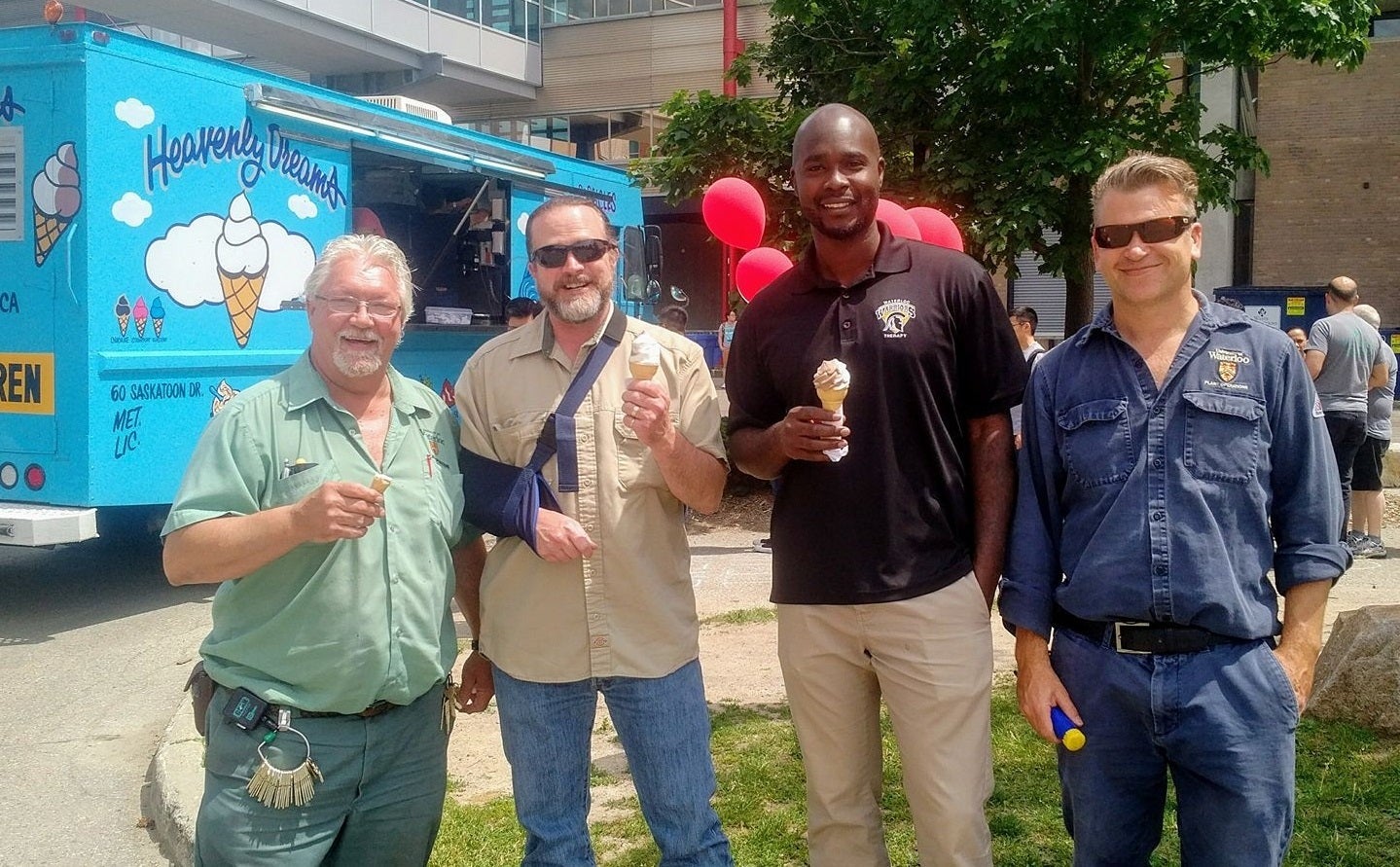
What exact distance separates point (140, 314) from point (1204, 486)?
6095 mm

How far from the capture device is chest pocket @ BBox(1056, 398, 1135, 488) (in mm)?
2471

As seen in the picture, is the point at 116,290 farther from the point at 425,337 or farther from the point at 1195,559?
the point at 1195,559

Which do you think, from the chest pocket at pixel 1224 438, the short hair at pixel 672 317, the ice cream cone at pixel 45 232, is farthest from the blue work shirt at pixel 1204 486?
the short hair at pixel 672 317

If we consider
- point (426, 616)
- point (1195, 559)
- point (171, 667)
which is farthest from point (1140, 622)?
point (171, 667)

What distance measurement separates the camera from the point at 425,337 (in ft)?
29.7

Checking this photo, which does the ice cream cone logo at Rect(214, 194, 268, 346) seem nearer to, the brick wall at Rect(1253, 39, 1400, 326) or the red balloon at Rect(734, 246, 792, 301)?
the red balloon at Rect(734, 246, 792, 301)

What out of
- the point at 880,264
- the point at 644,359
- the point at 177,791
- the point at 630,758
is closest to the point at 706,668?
the point at 177,791

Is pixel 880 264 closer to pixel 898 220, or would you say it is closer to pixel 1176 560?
pixel 1176 560

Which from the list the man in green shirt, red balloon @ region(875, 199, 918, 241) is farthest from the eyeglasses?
red balloon @ region(875, 199, 918, 241)

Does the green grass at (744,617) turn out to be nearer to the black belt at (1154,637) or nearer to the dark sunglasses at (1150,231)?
the black belt at (1154,637)

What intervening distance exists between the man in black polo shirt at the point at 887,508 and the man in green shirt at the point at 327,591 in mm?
894

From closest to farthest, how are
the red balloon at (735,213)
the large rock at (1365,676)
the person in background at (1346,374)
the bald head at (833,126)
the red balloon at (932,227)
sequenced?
the bald head at (833,126), the large rock at (1365,676), the red balloon at (932,227), the red balloon at (735,213), the person in background at (1346,374)

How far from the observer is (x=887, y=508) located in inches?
110

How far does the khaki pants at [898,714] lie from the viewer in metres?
2.78
